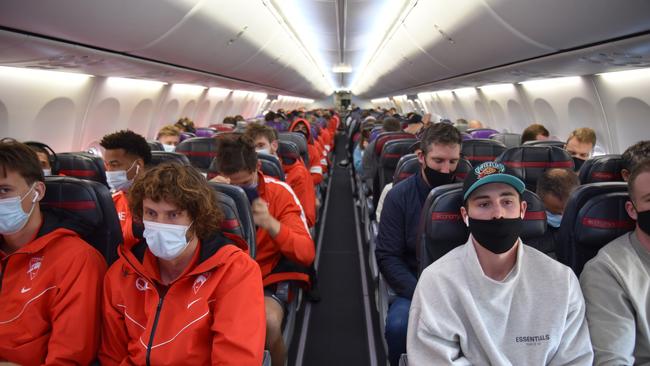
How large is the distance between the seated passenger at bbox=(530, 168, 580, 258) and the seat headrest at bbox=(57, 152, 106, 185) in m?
3.35

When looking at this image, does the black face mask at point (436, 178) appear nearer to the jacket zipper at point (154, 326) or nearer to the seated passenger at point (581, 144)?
the jacket zipper at point (154, 326)

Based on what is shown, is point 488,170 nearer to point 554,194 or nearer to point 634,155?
point 554,194

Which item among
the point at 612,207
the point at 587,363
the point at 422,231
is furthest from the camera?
the point at 422,231

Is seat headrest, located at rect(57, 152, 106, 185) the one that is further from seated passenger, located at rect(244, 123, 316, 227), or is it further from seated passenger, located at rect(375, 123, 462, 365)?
seated passenger, located at rect(375, 123, 462, 365)

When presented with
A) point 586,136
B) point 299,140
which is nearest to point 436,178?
point 586,136

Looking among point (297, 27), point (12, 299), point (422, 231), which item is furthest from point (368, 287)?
point (297, 27)

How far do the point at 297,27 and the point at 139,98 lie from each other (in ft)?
11.1

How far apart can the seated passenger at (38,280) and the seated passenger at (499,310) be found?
148cm

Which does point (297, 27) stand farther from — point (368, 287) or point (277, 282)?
point (277, 282)

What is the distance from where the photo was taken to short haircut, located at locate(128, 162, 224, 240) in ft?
7.04

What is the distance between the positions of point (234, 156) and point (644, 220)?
2283 millimetres

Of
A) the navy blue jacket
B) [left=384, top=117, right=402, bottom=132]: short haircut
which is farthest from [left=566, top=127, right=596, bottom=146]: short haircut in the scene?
[left=384, top=117, right=402, bottom=132]: short haircut

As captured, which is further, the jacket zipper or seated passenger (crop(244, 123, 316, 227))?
seated passenger (crop(244, 123, 316, 227))

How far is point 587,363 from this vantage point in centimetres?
190
